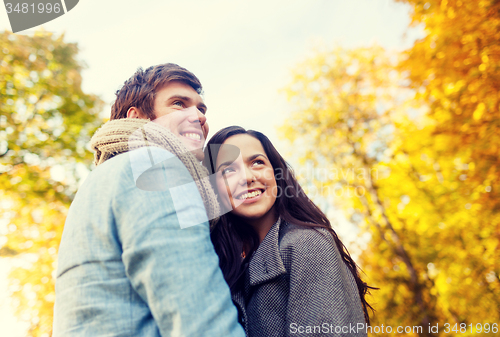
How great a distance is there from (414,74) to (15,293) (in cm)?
1174

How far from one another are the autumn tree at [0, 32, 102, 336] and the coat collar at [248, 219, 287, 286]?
24.3 feet

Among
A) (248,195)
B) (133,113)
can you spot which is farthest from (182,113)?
(248,195)

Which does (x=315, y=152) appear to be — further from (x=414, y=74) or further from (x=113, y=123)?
(x=113, y=123)

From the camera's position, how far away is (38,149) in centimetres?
750

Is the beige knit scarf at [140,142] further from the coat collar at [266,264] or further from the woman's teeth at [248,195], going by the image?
the woman's teeth at [248,195]

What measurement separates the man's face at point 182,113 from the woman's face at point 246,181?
0.91ft

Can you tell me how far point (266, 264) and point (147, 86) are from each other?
141 centimetres

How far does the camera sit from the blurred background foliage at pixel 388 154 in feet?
14.0

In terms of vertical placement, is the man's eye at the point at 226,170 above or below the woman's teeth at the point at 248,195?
above

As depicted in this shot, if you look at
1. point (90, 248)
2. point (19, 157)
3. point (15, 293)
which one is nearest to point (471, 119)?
point (90, 248)

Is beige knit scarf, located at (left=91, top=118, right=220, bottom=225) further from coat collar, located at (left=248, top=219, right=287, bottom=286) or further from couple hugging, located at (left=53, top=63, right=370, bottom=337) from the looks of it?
coat collar, located at (left=248, top=219, right=287, bottom=286)

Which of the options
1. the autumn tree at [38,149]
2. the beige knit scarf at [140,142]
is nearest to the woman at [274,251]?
the beige knit scarf at [140,142]

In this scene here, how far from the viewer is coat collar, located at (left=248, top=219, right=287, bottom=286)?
5.63ft

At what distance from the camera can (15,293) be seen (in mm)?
9031
